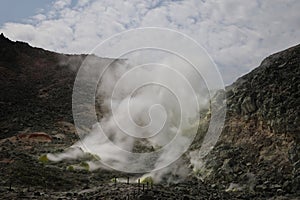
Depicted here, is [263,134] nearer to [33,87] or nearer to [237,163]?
[237,163]

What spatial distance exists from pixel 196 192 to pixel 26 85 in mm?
32324

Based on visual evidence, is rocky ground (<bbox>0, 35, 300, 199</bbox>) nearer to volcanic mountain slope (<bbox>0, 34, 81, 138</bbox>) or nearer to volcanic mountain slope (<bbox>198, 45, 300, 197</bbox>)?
volcanic mountain slope (<bbox>198, 45, 300, 197</bbox>)

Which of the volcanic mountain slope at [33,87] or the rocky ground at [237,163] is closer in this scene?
the rocky ground at [237,163]

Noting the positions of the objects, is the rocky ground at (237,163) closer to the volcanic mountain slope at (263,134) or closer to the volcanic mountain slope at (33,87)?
the volcanic mountain slope at (263,134)

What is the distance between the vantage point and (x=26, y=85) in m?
41.3

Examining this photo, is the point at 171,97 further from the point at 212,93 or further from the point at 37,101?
the point at 37,101

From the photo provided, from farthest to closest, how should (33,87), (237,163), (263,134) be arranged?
(33,87)
(263,134)
(237,163)

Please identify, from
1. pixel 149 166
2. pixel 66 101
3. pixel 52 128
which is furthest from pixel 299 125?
pixel 66 101

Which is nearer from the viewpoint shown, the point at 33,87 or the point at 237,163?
the point at 237,163

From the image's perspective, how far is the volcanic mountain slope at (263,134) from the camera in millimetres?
13148

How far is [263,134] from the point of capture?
50.7 ft

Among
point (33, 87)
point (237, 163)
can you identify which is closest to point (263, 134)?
point (237, 163)

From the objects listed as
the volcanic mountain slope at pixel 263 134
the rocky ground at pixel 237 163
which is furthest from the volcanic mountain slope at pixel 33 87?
the volcanic mountain slope at pixel 263 134

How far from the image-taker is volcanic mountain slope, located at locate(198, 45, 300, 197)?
13148 millimetres
